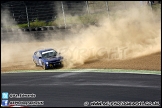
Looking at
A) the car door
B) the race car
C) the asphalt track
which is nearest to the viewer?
the asphalt track

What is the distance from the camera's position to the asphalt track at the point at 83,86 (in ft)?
46.7

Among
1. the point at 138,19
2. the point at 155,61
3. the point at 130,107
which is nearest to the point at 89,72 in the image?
the point at 155,61

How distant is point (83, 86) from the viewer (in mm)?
16547

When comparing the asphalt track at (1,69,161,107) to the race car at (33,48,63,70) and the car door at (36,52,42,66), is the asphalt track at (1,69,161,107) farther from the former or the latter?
the car door at (36,52,42,66)

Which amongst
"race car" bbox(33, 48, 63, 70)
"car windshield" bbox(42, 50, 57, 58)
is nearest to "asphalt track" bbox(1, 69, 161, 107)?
"race car" bbox(33, 48, 63, 70)

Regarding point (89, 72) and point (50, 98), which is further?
point (89, 72)

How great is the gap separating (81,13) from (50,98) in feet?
70.6

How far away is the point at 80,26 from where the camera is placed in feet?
111

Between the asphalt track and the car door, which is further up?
the car door

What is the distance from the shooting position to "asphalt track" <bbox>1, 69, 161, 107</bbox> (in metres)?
14.2

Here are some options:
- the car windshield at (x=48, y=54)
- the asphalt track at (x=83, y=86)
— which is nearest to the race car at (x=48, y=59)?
the car windshield at (x=48, y=54)

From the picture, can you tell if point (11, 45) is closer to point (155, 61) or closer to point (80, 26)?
point (80, 26)

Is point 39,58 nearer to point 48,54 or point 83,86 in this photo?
point 48,54

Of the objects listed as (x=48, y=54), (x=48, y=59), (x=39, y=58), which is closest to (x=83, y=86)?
(x=48, y=59)
